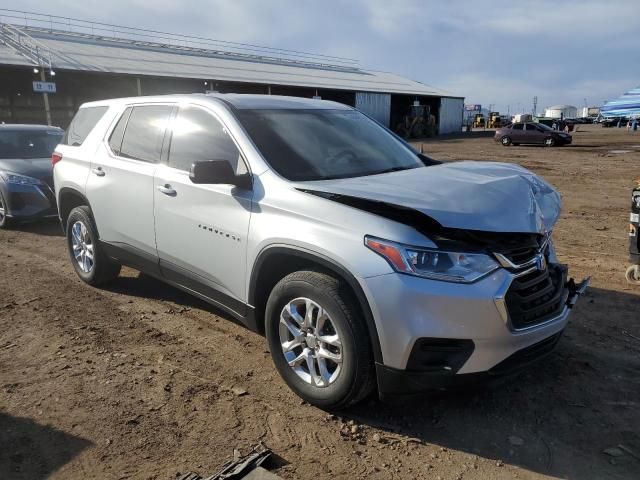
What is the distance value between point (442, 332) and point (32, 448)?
2314 mm

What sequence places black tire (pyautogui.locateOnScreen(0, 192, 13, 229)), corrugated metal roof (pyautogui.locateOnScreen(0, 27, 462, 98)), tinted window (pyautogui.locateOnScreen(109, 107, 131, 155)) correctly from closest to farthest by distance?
tinted window (pyautogui.locateOnScreen(109, 107, 131, 155)) < black tire (pyautogui.locateOnScreen(0, 192, 13, 229)) < corrugated metal roof (pyautogui.locateOnScreen(0, 27, 462, 98))

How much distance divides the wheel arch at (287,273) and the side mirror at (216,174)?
51 centimetres

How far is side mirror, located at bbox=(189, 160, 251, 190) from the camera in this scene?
3.38m

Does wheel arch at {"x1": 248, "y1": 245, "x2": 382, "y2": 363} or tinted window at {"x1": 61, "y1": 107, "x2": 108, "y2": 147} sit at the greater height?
tinted window at {"x1": 61, "y1": 107, "x2": 108, "y2": 147}

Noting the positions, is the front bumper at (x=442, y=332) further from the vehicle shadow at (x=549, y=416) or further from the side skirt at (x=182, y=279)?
the side skirt at (x=182, y=279)

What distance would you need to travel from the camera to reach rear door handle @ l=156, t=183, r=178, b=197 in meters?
4.08

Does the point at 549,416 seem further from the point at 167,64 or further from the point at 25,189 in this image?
the point at 167,64

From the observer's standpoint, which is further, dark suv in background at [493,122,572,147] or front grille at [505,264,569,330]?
dark suv in background at [493,122,572,147]

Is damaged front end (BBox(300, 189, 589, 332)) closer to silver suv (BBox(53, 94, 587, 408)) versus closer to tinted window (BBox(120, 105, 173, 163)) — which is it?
silver suv (BBox(53, 94, 587, 408))

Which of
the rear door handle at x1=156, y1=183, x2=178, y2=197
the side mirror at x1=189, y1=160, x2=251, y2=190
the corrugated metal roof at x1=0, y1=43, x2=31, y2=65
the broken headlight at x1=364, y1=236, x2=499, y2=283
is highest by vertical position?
the corrugated metal roof at x1=0, y1=43, x2=31, y2=65

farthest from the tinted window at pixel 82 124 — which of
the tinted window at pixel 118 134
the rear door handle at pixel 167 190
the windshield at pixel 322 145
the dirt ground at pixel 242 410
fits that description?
the windshield at pixel 322 145

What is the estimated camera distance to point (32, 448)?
9.54 ft

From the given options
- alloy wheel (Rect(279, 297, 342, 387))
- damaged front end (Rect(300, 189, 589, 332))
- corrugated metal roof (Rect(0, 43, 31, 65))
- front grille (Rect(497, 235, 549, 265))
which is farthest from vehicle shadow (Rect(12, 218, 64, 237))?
corrugated metal roof (Rect(0, 43, 31, 65))

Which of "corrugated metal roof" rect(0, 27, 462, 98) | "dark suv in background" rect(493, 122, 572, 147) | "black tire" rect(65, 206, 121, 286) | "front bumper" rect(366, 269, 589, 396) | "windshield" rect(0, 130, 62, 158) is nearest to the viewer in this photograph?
"front bumper" rect(366, 269, 589, 396)
